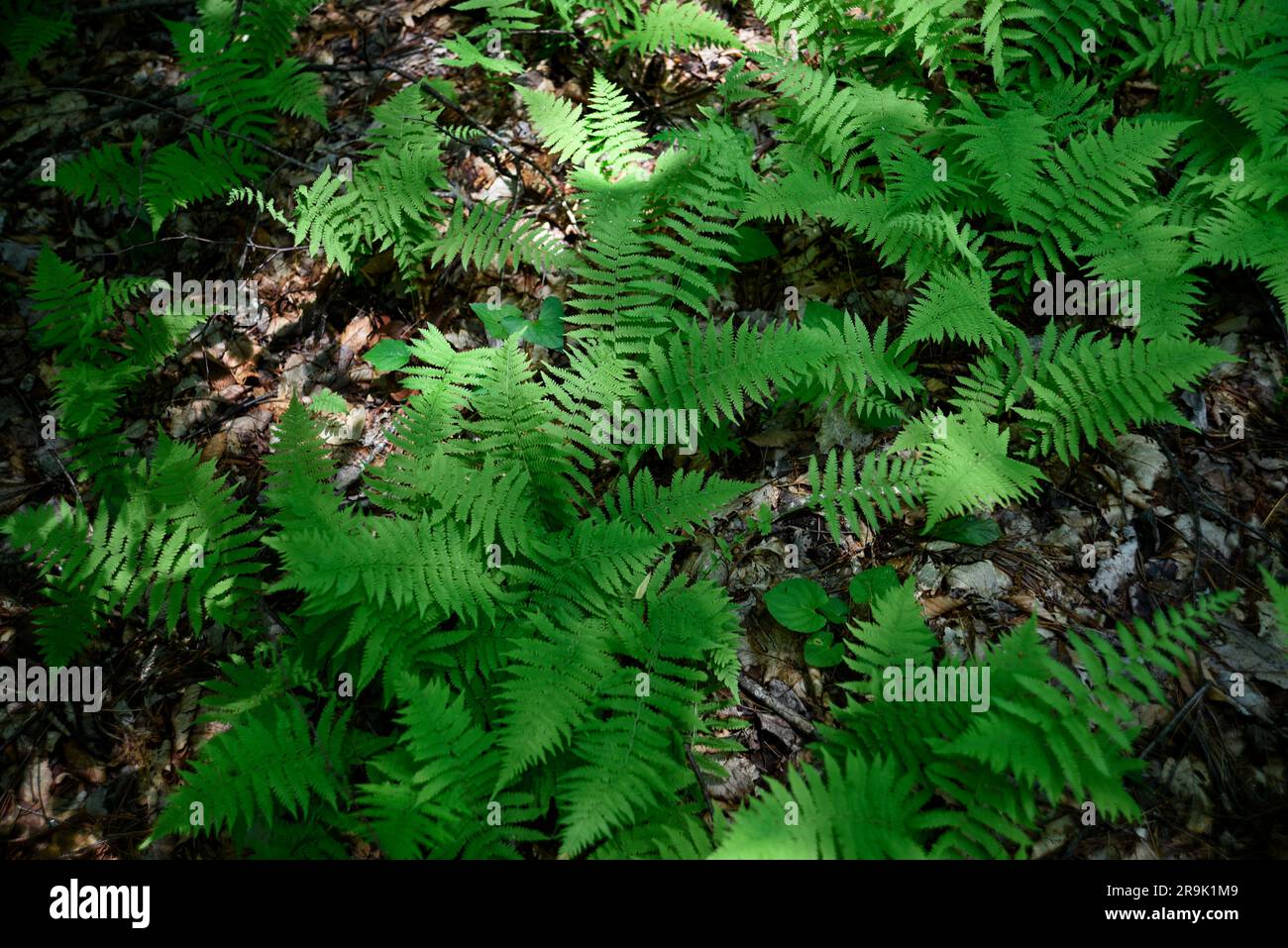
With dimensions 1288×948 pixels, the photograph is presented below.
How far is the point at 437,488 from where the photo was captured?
361cm

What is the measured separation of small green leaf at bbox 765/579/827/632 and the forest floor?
22cm

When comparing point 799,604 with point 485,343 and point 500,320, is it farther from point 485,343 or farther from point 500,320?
point 485,343

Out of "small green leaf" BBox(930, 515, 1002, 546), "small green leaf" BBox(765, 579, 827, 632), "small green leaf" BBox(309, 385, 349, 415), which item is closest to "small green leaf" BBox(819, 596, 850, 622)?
"small green leaf" BBox(765, 579, 827, 632)

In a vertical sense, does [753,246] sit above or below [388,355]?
above

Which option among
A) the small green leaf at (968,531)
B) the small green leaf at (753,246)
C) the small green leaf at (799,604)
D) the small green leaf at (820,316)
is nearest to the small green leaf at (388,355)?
the small green leaf at (753,246)

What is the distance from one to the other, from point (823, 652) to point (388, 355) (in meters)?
3.14

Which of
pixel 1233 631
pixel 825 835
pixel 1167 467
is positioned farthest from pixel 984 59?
pixel 825 835

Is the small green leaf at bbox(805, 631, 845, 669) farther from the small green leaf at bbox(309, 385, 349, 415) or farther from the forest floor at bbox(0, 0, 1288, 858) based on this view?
the small green leaf at bbox(309, 385, 349, 415)

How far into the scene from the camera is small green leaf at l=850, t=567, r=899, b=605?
137 inches

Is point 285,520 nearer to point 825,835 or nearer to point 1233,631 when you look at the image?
point 825,835

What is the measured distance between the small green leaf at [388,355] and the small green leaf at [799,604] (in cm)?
269

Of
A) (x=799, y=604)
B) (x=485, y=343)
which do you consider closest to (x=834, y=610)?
(x=799, y=604)

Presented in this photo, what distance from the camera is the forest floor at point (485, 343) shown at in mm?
3176

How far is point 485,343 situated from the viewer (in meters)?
4.90
